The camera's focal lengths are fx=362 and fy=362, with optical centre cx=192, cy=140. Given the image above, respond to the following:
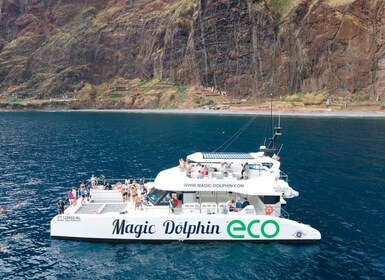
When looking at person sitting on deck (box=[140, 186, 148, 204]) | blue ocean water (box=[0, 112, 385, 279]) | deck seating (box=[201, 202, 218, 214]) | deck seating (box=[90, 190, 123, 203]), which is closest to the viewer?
blue ocean water (box=[0, 112, 385, 279])

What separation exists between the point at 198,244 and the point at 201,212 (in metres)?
2.07

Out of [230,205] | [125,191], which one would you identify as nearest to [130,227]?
[125,191]

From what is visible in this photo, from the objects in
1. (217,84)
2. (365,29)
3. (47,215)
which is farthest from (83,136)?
(365,29)

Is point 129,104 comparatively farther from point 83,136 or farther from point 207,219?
point 207,219

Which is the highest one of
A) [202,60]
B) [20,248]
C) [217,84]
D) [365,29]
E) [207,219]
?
[365,29]

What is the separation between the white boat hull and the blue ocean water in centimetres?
53

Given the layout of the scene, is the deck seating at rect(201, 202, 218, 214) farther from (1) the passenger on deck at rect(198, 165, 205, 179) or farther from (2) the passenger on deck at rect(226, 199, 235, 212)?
(1) the passenger on deck at rect(198, 165, 205, 179)

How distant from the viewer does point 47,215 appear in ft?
97.9

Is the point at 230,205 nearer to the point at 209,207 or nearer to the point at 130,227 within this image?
the point at 209,207

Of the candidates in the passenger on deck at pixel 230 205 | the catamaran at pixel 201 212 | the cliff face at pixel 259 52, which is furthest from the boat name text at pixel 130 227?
the cliff face at pixel 259 52

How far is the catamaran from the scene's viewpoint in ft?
77.5

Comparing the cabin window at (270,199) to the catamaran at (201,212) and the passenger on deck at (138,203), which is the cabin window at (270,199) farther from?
the passenger on deck at (138,203)

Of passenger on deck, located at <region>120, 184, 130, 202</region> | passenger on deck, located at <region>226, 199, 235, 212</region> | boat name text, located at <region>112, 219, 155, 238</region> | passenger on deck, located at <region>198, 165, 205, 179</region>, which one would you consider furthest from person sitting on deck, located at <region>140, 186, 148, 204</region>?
passenger on deck, located at <region>226, 199, 235, 212</region>

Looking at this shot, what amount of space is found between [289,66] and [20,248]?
148 meters
